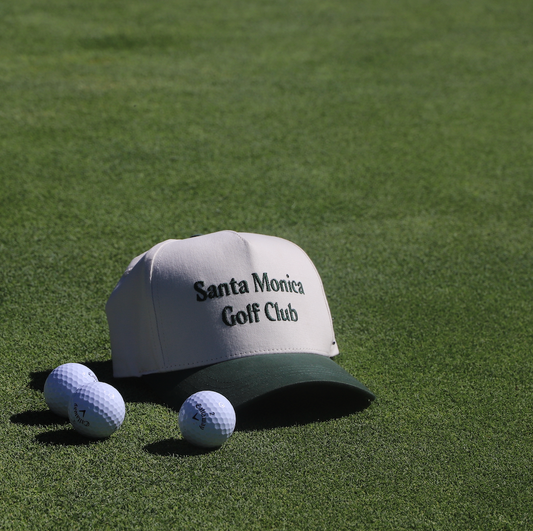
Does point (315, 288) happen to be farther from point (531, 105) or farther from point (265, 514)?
point (531, 105)

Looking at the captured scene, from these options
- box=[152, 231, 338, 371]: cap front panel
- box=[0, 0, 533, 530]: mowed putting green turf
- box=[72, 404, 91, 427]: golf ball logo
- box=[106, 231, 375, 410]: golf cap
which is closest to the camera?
box=[0, 0, 533, 530]: mowed putting green turf

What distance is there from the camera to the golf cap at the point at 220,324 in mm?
2879

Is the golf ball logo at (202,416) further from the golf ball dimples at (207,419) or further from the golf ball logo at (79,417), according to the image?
the golf ball logo at (79,417)

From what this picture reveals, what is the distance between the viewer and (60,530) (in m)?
2.34

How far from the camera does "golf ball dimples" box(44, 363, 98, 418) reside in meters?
2.90

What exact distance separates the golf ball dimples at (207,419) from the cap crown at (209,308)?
24 centimetres

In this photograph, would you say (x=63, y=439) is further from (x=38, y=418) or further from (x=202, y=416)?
(x=202, y=416)

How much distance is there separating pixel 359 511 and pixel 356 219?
313 cm

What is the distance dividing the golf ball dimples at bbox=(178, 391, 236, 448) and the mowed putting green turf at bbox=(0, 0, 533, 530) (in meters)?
0.09

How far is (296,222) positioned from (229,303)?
7.45 feet

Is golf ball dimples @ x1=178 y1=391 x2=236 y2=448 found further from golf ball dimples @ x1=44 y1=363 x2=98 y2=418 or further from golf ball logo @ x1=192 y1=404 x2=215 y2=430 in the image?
golf ball dimples @ x1=44 y1=363 x2=98 y2=418

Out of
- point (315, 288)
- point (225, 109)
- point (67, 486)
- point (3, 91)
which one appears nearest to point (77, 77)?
point (3, 91)

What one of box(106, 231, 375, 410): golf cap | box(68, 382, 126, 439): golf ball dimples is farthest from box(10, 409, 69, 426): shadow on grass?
box(106, 231, 375, 410): golf cap

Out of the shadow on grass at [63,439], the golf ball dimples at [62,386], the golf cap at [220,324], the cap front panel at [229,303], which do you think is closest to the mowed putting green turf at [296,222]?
the shadow on grass at [63,439]
